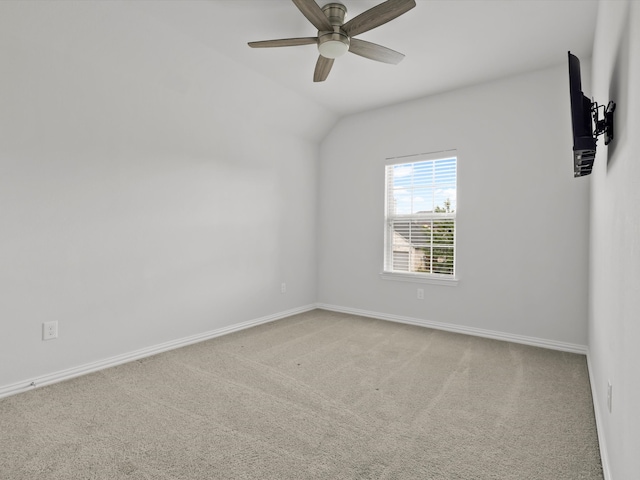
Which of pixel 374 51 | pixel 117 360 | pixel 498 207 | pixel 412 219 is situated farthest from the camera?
pixel 412 219

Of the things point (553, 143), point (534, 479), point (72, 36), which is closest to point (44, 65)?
point (72, 36)

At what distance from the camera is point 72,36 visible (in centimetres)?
254

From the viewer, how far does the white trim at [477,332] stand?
3.36m

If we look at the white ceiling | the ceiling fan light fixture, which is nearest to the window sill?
the white ceiling

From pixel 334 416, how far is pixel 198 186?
2509 mm

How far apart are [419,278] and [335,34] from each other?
2774 millimetres

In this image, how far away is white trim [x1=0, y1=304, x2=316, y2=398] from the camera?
95.7 inches

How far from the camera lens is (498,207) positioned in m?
3.73

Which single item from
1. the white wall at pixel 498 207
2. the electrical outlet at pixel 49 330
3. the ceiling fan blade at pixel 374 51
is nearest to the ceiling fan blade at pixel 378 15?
the ceiling fan blade at pixel 374 51

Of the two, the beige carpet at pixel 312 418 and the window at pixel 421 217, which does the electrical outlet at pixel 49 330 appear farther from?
the window at pixel 421 217

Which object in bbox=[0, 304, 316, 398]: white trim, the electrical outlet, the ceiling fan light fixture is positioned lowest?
bbox=[0, 304, 316, 398]: white trim

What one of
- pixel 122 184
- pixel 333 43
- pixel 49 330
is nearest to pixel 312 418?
pixel 49 330

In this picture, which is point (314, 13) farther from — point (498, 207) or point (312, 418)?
point (498, 207)

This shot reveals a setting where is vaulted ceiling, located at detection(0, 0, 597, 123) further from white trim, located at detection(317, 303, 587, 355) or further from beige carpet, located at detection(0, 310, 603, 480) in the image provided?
white trim, located at detection(317, 303, 587, 355)
